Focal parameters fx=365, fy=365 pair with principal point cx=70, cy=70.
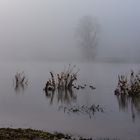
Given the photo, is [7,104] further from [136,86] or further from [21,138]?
[21,138]

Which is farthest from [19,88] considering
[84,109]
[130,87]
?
[84,109]

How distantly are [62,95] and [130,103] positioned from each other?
3.73 meters

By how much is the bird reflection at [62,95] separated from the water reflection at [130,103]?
206 cm

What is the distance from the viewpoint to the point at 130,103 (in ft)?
47.6

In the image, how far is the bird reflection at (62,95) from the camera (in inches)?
608

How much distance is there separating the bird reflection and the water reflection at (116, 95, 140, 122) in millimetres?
2064

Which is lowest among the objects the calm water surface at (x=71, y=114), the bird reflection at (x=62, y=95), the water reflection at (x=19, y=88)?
the calm water surface at (x=71, y=114)

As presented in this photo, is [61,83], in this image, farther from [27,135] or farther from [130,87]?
[27,135]

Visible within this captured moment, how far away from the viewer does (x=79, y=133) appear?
9000mm

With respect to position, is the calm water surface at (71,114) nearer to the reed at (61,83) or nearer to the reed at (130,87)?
the reed at (130,87)

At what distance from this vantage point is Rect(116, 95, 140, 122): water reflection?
1286 cm

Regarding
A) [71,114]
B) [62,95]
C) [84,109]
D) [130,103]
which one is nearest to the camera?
[71,114]

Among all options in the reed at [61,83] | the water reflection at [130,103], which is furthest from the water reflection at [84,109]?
the reed at [61,83]

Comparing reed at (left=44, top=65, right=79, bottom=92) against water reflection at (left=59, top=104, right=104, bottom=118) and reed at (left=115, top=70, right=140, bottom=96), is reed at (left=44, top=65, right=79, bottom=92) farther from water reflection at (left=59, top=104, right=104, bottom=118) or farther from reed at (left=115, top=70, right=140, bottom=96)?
water reflection at (left=59, top=104, right=104, bottom=118)
